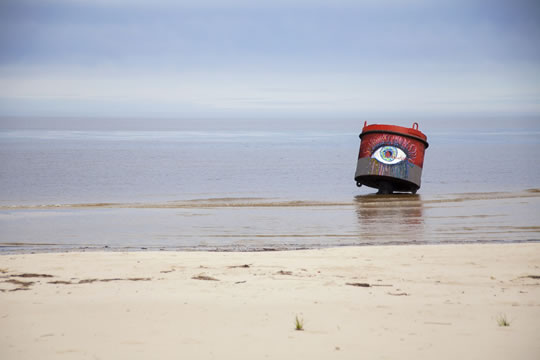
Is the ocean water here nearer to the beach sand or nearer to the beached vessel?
the beached vessel

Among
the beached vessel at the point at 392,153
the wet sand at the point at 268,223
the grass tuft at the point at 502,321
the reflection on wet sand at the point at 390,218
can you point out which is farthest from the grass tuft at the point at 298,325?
the beached vessel at the point at 392,153

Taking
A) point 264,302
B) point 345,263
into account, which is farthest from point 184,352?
point 345,263

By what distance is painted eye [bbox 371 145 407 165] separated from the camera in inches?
596

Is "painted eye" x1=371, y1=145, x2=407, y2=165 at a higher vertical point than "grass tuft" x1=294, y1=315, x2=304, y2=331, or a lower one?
higher

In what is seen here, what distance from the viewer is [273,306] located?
5.65 m

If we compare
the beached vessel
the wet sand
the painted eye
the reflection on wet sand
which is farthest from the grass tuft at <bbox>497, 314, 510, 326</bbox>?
the painted eye

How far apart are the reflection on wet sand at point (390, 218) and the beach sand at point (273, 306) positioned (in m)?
2.31

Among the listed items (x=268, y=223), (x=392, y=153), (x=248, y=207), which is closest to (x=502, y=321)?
(x=268, y=223)

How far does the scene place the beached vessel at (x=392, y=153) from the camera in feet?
49.6

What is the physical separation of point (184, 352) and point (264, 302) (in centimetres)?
137

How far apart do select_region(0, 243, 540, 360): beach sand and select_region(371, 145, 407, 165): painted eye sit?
6913 mm

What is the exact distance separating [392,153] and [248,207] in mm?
3553

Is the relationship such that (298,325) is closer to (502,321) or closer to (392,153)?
(502,321)

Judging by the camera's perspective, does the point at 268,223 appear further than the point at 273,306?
Yes
